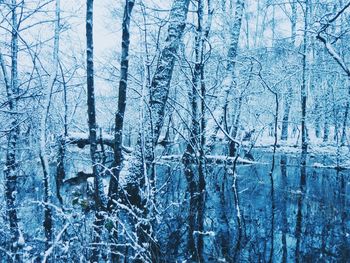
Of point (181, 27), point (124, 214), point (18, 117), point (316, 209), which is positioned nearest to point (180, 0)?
point (181, 27)

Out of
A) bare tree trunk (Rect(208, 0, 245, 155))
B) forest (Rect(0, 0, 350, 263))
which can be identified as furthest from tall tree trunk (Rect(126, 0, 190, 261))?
bare tree trunk (Rect(208, 0, 245, 155))

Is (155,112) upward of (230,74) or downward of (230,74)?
downward

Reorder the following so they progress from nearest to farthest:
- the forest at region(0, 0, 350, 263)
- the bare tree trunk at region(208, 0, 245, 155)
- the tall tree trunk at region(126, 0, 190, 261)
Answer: the forest at region(0, 0, 350, 263), the tall tree trunk at region(126, 0, 190, 261), the bare tree trunk at region(208, 0, 245, 155)

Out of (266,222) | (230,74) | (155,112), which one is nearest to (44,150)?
(155,112)

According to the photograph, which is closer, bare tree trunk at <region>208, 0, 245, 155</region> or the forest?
the forest

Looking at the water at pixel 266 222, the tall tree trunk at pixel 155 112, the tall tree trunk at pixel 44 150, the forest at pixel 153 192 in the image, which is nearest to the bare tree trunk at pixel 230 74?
the forest at pixel 153 192

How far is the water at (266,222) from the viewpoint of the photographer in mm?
5121

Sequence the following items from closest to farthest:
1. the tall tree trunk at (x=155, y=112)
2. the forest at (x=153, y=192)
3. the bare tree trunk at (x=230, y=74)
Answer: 1. the forest at (x=153, y=192)
2. the tall tree trunk at (x=155, y=112)
3. the bare tree trunk at (x=230, y=74)

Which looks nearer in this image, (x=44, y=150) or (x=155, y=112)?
(x=155, y=112)

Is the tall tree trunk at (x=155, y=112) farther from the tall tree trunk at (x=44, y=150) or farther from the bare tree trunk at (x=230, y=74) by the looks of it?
the bare tree trunk at (x=230, y=74)

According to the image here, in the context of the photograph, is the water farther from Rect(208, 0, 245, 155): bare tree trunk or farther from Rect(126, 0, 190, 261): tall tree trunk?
Rect(208, 0, 245, 155): bare tree trunk

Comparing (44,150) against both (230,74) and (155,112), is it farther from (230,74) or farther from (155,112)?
(230,74)

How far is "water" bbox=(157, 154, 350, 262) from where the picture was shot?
16.8 feet

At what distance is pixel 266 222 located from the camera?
6.53 m
